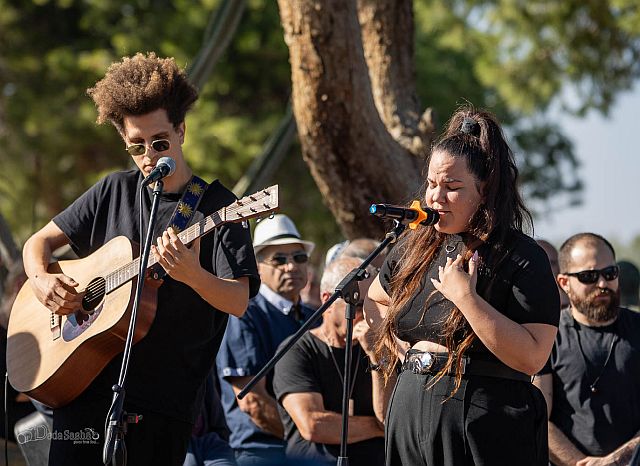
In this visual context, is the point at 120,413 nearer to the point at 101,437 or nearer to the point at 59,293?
the point at 101,437

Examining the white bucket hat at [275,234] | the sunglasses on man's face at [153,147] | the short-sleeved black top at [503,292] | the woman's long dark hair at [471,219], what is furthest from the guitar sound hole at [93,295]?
the white bucket hat at [275,234]

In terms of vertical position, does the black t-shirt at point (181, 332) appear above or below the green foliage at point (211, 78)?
below

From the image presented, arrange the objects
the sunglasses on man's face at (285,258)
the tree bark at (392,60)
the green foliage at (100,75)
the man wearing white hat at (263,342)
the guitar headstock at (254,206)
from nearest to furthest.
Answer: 1. the guitar headstock at (254,206)
2. the man wearing white hat at (263,342)
3. the sunglasses on man's face at (285,258)
4. the tree bark at (392,60)
5. the green foliage at (100,75)

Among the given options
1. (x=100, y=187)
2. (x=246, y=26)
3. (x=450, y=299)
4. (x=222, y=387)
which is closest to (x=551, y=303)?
(x=450, y=299)

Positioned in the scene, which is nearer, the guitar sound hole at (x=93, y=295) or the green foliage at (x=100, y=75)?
the guitar sound hole at (x=93, y=295)

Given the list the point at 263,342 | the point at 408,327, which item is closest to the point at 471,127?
the point at 408,327

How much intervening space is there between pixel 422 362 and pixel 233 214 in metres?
0.95

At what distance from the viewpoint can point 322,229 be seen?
17.2 m

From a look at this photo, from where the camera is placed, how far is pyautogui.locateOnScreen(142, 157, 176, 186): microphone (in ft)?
13.0

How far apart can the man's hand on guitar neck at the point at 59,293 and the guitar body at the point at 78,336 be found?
5cm

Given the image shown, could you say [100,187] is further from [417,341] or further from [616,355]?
[616,355]

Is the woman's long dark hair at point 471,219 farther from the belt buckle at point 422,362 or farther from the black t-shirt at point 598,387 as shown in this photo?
the black t-shirt at point 598,387

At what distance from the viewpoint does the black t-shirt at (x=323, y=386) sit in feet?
17.5

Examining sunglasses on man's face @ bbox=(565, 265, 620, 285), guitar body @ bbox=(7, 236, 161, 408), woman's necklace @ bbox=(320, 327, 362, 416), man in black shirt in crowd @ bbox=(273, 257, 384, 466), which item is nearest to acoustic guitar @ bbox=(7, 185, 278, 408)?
guitar body @ bbox=(7, 236, 161, 408)
